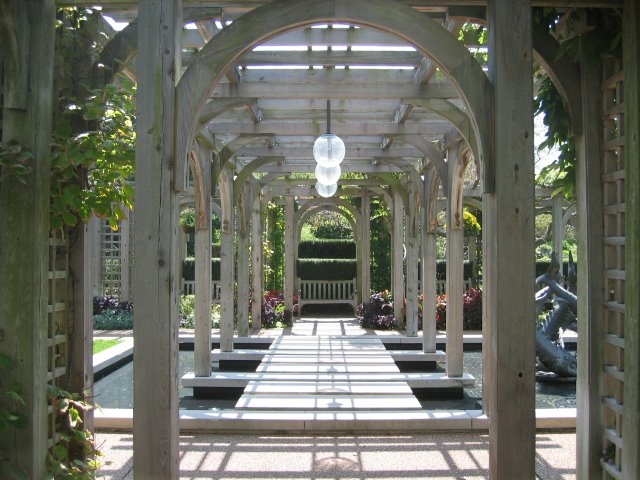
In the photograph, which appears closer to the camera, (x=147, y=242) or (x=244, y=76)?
(x=147, y=242)

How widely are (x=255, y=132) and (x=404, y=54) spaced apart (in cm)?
261

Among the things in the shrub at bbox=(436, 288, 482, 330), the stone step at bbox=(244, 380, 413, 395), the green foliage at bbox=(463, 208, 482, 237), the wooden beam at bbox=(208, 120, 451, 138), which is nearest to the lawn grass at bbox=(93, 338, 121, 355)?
the stone step at bbox=(244, 380, 413, 395)

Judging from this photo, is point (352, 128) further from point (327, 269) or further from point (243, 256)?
point (327, 269)

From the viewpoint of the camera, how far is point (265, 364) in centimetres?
808

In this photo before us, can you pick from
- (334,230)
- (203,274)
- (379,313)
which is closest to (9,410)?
(203,274)

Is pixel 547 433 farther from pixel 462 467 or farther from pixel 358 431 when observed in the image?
pixel 358 431

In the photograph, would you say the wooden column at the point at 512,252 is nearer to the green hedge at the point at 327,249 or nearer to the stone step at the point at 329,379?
the stone step at the point at 329,379

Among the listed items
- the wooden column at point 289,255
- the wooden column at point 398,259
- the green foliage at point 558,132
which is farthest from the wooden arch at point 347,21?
the wooden column at point 289,255

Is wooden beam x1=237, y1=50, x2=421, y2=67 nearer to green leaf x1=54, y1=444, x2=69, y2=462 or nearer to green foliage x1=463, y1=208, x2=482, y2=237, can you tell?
green leaf x1=54, y1=444, x2=69, y2=462

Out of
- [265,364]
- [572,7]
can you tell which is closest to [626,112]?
[572,7]

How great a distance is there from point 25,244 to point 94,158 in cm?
52

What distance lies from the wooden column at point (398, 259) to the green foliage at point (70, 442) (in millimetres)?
8835

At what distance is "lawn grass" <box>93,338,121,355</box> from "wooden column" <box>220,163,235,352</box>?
2.18 meters

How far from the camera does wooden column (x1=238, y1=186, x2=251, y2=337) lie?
34.4 ft
